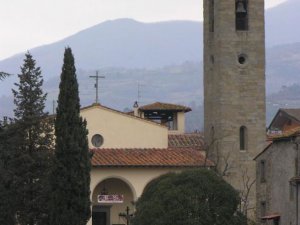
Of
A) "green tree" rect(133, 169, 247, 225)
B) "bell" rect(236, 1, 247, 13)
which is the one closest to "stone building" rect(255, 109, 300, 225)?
"green tree" rect(133, 169, 247, 225)

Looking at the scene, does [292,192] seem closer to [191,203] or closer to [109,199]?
[191,203]

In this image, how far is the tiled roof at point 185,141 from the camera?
64.9 m

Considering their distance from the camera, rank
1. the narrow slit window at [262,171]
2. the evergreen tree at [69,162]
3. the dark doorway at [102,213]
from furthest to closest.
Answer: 1. the dark doorway at [102,213]
2. the narrow slit window at [262,171]
3. the evergreen tree at [69,162]

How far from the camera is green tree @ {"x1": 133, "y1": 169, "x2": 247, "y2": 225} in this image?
1383 inches

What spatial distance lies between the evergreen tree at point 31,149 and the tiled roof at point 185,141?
20764 mm

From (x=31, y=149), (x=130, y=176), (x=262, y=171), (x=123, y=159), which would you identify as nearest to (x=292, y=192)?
(x=262, y=171)

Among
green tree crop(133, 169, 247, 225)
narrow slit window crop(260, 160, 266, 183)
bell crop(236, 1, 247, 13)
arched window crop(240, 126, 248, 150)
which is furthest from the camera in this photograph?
bell crop(236, 1, 247, 13)

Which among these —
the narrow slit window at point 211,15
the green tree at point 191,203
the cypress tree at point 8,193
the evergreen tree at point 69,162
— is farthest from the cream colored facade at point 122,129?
the green tree at point 191,203

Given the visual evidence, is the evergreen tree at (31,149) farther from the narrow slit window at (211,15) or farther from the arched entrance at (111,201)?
the narrow slit window at (211,15)

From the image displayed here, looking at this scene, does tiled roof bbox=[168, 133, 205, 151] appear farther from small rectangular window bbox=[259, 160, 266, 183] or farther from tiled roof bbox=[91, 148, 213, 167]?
small rectangular window bbox=[259, 160, 266, 183]

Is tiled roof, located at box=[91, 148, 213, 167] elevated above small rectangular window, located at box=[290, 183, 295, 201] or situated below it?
above

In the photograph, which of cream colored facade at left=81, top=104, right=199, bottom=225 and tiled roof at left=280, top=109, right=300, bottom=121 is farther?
tiled roof at left=280, top=109, right=300, bottom=121

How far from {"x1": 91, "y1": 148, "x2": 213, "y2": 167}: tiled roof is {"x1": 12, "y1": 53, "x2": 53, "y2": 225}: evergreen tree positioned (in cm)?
1147

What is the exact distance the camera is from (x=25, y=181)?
43906 mm
